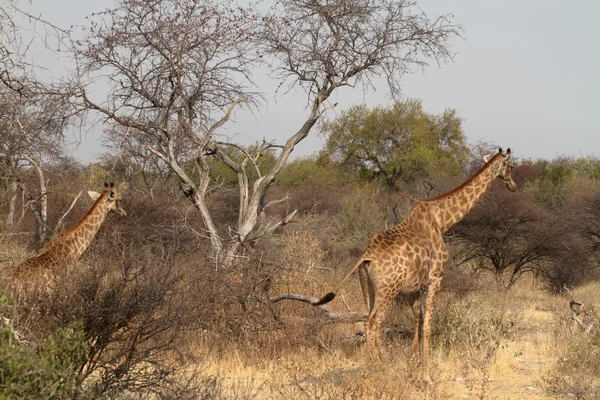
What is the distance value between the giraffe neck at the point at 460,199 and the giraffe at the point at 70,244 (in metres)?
3.83

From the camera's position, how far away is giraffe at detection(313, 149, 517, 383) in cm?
668

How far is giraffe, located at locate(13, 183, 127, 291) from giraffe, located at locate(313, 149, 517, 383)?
2.93 meters

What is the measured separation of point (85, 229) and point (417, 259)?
3923 millimetres

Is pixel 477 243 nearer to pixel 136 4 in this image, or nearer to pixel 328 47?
pixel 328 47

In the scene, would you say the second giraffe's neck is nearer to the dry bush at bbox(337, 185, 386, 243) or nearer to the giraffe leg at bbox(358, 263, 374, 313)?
the giraffe leg at bbox(358, 263, 374, 313)

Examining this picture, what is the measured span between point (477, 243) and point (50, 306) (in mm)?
12374

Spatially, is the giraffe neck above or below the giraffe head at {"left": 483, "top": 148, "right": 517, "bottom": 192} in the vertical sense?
below

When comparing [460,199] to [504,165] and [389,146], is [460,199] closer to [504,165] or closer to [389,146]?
[504,165]

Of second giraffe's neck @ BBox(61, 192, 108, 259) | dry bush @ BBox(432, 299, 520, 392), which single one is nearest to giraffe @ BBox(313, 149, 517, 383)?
dry bush @ BBox(432, 299, 520, 392)

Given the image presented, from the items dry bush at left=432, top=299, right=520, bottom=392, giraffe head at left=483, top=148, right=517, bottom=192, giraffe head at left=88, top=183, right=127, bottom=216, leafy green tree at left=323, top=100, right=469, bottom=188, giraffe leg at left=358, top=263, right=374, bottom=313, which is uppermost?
leafy green tree at left=323, top=100, right=469, bottom=188

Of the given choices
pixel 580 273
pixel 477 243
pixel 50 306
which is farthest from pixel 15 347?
pixel 580 273

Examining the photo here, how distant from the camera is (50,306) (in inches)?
191

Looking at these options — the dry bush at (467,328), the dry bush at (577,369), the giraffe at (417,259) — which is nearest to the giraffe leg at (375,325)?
the giraffe at (417,259)

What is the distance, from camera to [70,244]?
26.4 ft
